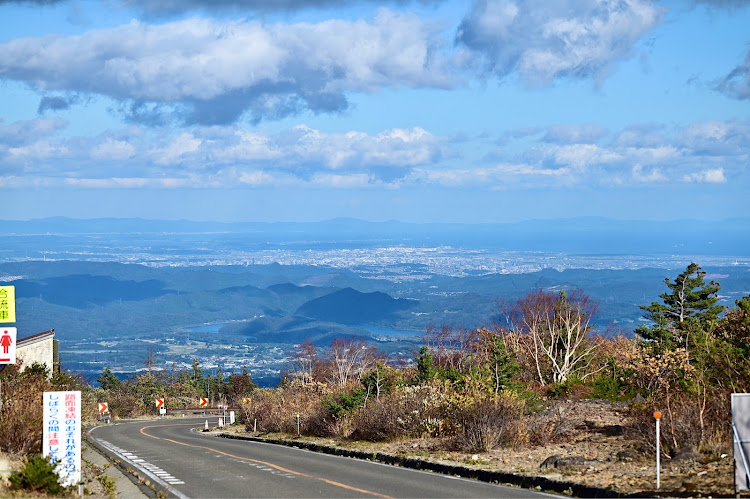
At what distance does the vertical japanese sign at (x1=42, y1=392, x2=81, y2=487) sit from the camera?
1359cm

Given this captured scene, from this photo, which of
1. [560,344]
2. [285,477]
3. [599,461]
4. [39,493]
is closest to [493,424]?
[599,461]

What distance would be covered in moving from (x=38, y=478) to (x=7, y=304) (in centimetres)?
618

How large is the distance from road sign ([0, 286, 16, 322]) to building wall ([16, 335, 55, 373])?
10.7 meters

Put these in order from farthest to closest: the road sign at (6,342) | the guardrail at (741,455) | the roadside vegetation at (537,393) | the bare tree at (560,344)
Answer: the bare tree at (560,344) → the roadside vegetation at (537,393) → the road sign at (6,342) → the guardrail at (741,455)

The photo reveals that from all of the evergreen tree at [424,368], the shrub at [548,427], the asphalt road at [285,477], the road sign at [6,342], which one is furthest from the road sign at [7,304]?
the evergreen tree at [424,368]

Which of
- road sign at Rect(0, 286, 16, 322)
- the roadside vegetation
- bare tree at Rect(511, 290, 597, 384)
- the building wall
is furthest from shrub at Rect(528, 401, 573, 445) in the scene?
the building wall

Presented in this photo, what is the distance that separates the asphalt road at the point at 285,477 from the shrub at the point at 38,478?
211 cm

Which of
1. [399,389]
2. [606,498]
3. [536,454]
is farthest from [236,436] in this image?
[606,498]

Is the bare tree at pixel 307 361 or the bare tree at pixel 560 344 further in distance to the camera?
the bare tree at pixel 307 361

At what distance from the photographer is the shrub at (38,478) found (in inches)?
500

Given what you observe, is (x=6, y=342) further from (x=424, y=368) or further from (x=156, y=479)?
(x=424, y=368)

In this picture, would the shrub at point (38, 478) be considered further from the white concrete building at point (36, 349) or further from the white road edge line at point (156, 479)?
the white concrete building at point (36, 349)

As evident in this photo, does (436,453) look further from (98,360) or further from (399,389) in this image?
(98,360)

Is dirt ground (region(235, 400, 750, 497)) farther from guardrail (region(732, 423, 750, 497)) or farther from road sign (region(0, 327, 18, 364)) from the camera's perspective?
road sign (region(0, 327, 18, 364))
